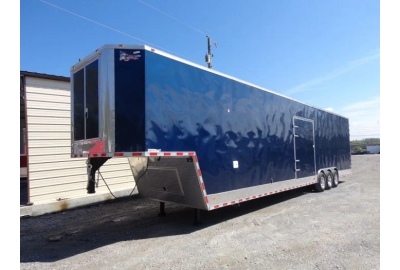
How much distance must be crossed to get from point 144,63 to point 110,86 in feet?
2.28

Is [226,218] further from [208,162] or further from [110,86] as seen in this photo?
[110,86]

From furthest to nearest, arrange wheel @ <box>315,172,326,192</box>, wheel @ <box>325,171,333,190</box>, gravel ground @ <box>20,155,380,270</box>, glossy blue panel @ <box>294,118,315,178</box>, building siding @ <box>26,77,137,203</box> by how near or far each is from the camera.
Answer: wheel @ <box>325,171,333,190</box>, wheel @ <box>315,172,326,192</box>, glossy blue panel @ <box>294,118,315,178</box>, building siding @ <box>26,77,137,203</box>, gravel ground @ <box>20,155,380,270</box>

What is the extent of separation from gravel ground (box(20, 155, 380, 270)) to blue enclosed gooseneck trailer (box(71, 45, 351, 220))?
2.26ft

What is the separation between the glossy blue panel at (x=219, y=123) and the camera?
491 cm

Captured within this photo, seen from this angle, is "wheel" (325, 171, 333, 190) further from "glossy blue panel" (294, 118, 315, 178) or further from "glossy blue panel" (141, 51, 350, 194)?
"glossy blue panel" (141, 51, 350, 194)

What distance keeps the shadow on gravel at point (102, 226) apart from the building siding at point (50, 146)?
838mm

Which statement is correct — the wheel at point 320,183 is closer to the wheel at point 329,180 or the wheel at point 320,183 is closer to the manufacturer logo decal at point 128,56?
the wheel at point 329,180

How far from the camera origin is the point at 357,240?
16.0ft

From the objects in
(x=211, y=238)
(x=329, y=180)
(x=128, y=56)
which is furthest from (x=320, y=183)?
(x=128, y=56)

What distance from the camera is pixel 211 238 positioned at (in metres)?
5.22

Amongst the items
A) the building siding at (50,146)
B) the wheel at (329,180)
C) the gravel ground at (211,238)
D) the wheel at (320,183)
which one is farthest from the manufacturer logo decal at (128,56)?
the wheel at (329,180)

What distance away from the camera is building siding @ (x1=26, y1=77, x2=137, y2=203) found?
8031mm

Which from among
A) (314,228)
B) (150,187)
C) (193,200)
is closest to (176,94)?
(193,200)

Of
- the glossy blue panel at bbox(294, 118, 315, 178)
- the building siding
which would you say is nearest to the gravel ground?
the building siding
